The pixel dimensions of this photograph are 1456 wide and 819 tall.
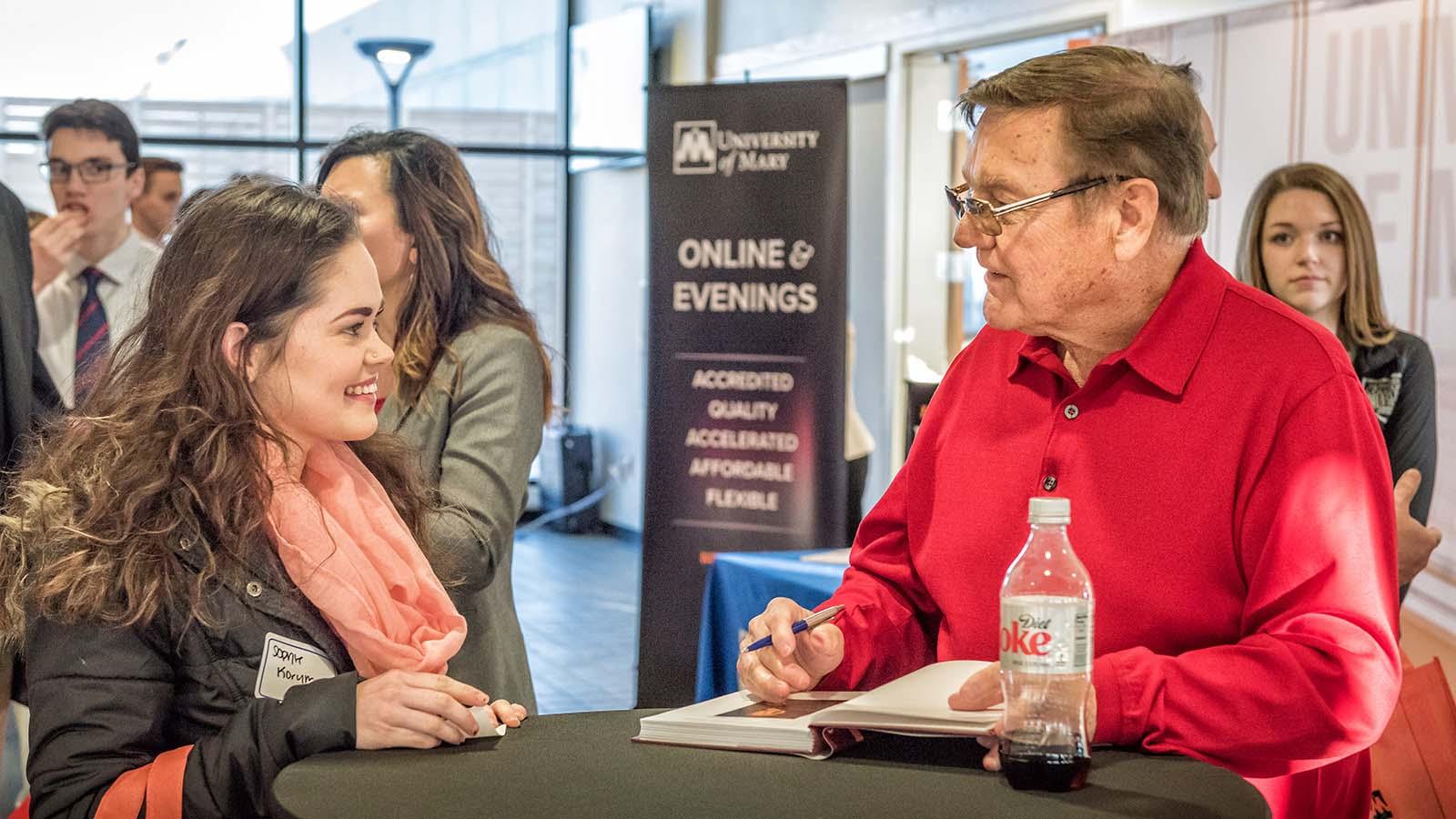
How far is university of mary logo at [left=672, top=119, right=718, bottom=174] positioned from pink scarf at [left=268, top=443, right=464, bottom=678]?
309 centimetres

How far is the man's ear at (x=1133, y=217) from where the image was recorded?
1581 millimetres

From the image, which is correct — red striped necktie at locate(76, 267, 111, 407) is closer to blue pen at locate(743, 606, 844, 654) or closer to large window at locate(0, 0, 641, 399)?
blue pen at locate(743, 606, 844, 654)

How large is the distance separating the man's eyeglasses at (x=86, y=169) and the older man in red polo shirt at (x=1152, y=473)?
3284mm

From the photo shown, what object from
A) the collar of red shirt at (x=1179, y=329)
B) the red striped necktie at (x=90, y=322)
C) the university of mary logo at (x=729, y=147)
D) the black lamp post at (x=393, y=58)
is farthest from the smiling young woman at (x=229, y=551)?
Answer: the black lamp post at (x=393, y=58)

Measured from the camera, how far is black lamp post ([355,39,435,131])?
9.49 metres

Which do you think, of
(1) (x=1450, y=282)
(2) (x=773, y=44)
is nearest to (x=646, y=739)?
(1) (x=1450, y=282)

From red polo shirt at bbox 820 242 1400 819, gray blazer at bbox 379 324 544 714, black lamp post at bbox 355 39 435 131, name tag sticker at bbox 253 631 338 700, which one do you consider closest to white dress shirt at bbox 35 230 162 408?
gray blazer at bbox 379 324 544 714

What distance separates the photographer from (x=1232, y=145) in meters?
4.84

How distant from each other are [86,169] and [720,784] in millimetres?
3570

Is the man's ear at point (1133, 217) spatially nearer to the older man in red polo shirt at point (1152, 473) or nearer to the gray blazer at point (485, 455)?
the older man in red polo shirt at point (1152, 473)

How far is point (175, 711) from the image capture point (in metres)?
1.59

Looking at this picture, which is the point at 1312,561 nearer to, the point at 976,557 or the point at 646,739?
the point at 976,557

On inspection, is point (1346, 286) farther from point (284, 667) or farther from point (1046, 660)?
point (284, 667)

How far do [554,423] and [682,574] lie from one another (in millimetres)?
5276
